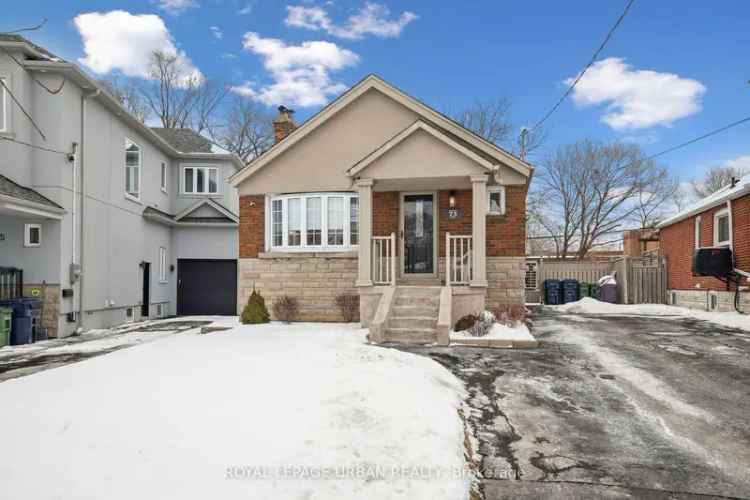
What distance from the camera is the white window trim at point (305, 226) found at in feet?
39.7

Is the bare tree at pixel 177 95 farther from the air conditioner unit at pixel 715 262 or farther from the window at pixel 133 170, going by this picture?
the air conditioner unit at pixel 715 262

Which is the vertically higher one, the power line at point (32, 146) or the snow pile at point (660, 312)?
the power line at point (32, 146)

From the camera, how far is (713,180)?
37.1 meters

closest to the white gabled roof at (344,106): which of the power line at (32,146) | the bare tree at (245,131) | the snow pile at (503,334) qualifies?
the power line at (32,146)

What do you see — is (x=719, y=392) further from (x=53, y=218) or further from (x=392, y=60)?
(x=392, y=60)

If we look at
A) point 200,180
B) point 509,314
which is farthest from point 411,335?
point 200,180

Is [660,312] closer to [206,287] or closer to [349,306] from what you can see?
[349,306]

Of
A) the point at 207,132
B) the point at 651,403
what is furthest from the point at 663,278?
the point at 207,132

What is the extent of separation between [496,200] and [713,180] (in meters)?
34.8

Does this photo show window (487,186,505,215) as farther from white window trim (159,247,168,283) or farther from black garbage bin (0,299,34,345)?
white window trim (159,247,168,283)

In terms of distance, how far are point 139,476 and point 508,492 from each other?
2509 mm

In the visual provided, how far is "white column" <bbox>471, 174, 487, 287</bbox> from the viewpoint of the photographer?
9914 millimetres

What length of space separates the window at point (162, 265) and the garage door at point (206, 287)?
0.73m

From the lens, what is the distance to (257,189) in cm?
1254
